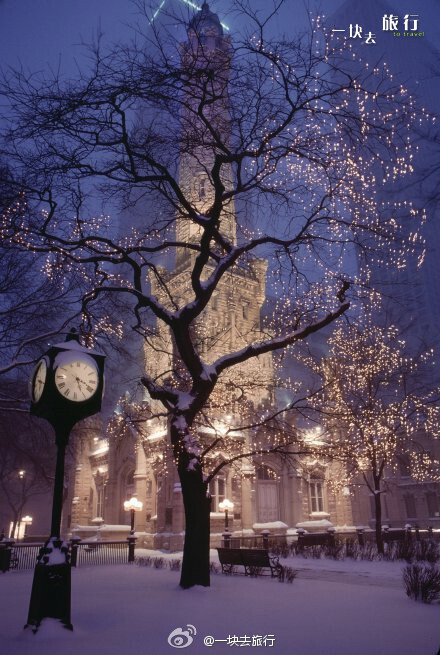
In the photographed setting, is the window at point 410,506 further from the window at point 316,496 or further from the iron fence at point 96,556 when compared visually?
the iron fence at point 96,556

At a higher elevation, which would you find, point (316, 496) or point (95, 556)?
point (316, 496)

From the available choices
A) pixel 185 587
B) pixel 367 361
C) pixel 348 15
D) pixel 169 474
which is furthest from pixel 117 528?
pixel 348 15

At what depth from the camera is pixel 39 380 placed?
6.88 meters

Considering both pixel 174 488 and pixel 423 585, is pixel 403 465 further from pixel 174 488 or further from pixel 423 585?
pixel 423 585

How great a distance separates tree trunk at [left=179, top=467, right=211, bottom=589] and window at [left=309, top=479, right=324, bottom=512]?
26.7 meters

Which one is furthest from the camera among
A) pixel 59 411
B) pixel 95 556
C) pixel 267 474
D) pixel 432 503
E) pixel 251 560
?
pixel 432 503

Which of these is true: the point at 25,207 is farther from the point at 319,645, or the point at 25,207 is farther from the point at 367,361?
the point at 367,361

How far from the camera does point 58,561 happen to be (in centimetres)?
Result: 591

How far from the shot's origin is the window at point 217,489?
1168 inches

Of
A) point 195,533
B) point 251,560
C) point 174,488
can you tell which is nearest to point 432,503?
point 174,488

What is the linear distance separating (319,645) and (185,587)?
15.2ft

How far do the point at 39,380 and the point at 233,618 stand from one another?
14.5 ft

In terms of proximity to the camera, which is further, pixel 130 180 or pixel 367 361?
pixel 367 361

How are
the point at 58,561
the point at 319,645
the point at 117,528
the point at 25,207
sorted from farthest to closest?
the point at 117,528
the point at 25,207
the point at 58,561
the point at 319,645
